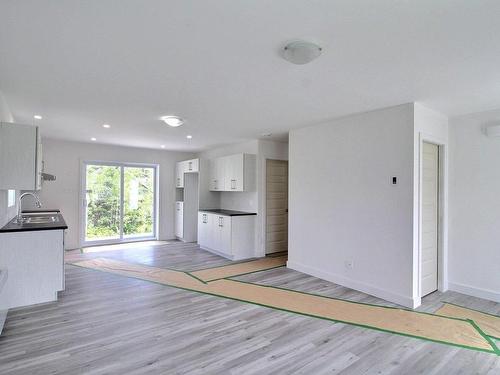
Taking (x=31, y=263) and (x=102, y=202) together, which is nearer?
(x=31, y=263)

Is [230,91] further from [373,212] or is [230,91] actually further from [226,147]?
[226,147]

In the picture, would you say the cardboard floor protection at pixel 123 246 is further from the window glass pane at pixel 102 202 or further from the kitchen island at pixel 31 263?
the kitchen island at pixel 31 263

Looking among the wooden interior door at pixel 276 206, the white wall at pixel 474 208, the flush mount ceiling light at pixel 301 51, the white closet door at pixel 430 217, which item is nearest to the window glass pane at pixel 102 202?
the wooden interior door at pixel 276 206

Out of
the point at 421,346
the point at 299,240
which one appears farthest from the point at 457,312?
the point at 299,240

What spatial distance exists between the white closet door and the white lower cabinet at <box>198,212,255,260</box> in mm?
3120

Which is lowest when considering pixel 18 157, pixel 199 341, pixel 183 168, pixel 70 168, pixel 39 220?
pixel 199 341

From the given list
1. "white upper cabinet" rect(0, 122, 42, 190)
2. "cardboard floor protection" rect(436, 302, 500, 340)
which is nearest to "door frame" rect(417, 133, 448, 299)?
"cardboard floor protection" rect(436, 302, 500, 340)

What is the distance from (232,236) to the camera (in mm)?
5566

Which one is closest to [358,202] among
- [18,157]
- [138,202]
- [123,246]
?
[18,157]

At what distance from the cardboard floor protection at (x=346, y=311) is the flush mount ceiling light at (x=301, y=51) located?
2.64 meters

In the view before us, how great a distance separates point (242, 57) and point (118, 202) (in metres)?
5.98

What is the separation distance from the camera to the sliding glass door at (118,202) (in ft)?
22.0

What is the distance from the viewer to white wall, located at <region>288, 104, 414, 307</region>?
135 inches

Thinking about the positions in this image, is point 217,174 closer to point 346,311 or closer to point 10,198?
point 10,198
